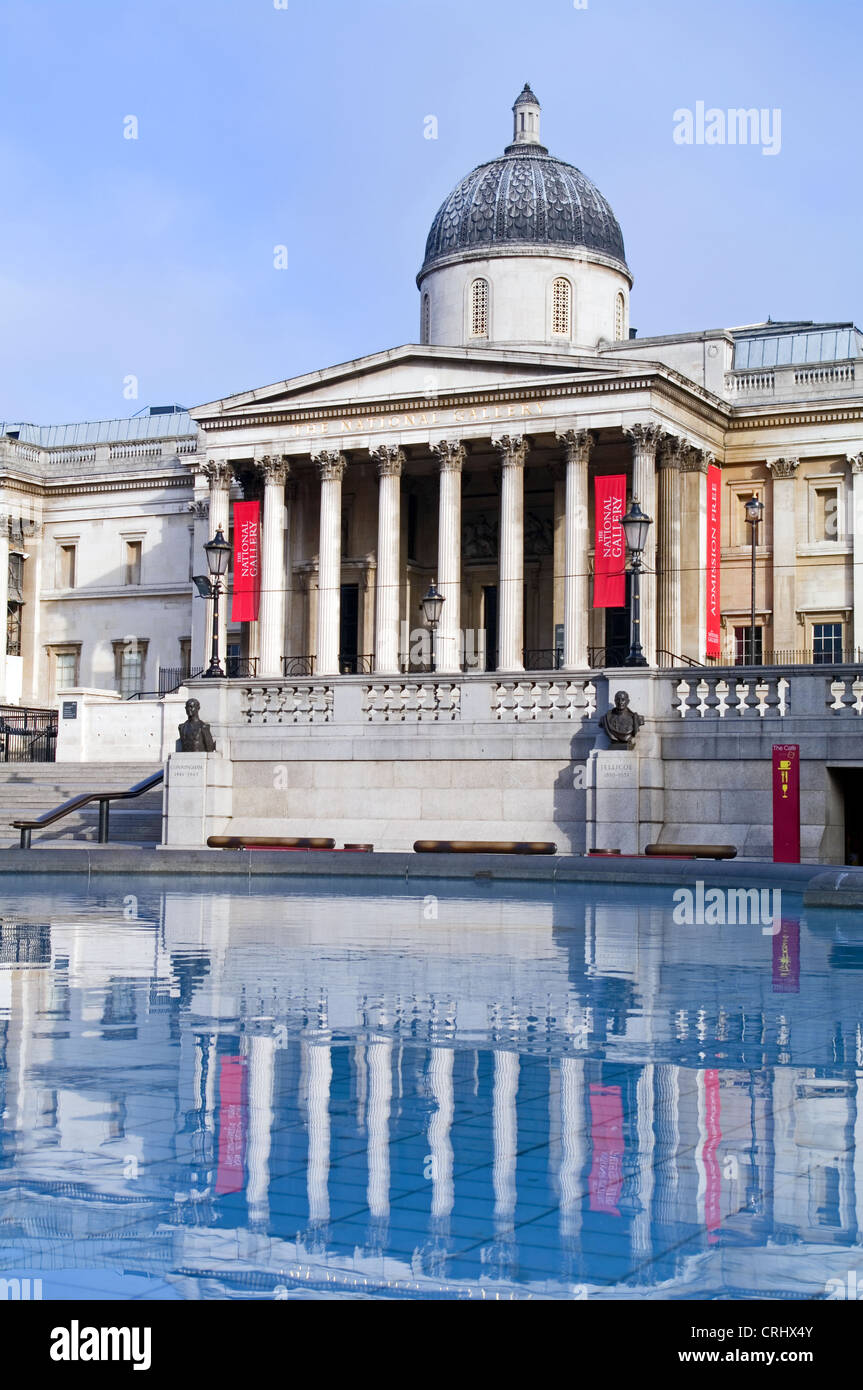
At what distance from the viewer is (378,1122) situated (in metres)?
7.98

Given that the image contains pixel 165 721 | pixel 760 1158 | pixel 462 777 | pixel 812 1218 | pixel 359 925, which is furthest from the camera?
pixel 165 721

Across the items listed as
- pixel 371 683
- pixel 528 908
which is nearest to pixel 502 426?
pixel 371 683

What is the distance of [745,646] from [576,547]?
9385 mm

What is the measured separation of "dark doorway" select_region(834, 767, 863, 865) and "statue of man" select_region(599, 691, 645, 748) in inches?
146

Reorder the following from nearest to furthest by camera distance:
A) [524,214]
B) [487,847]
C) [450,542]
→ [487,847] → [450,542] → [524,214]

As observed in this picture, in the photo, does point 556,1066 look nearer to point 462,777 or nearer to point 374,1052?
point 374,1052

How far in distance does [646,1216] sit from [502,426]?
173 ft

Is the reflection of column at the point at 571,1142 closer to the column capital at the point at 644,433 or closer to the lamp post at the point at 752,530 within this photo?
the lamp post at the point at 752,530

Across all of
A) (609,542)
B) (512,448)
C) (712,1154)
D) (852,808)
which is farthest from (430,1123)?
(512,448)

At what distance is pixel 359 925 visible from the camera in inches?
746

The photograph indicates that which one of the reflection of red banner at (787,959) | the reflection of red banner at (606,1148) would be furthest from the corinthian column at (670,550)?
the reflection of red banner at (606,1148)

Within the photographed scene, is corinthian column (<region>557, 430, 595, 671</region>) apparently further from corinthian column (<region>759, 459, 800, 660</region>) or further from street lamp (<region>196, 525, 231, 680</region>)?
street lamp (<region>196, 525, 231, 680</region>)

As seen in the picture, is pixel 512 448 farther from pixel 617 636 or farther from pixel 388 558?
pixel 617 636

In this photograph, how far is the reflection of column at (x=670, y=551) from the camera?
58125 mm
